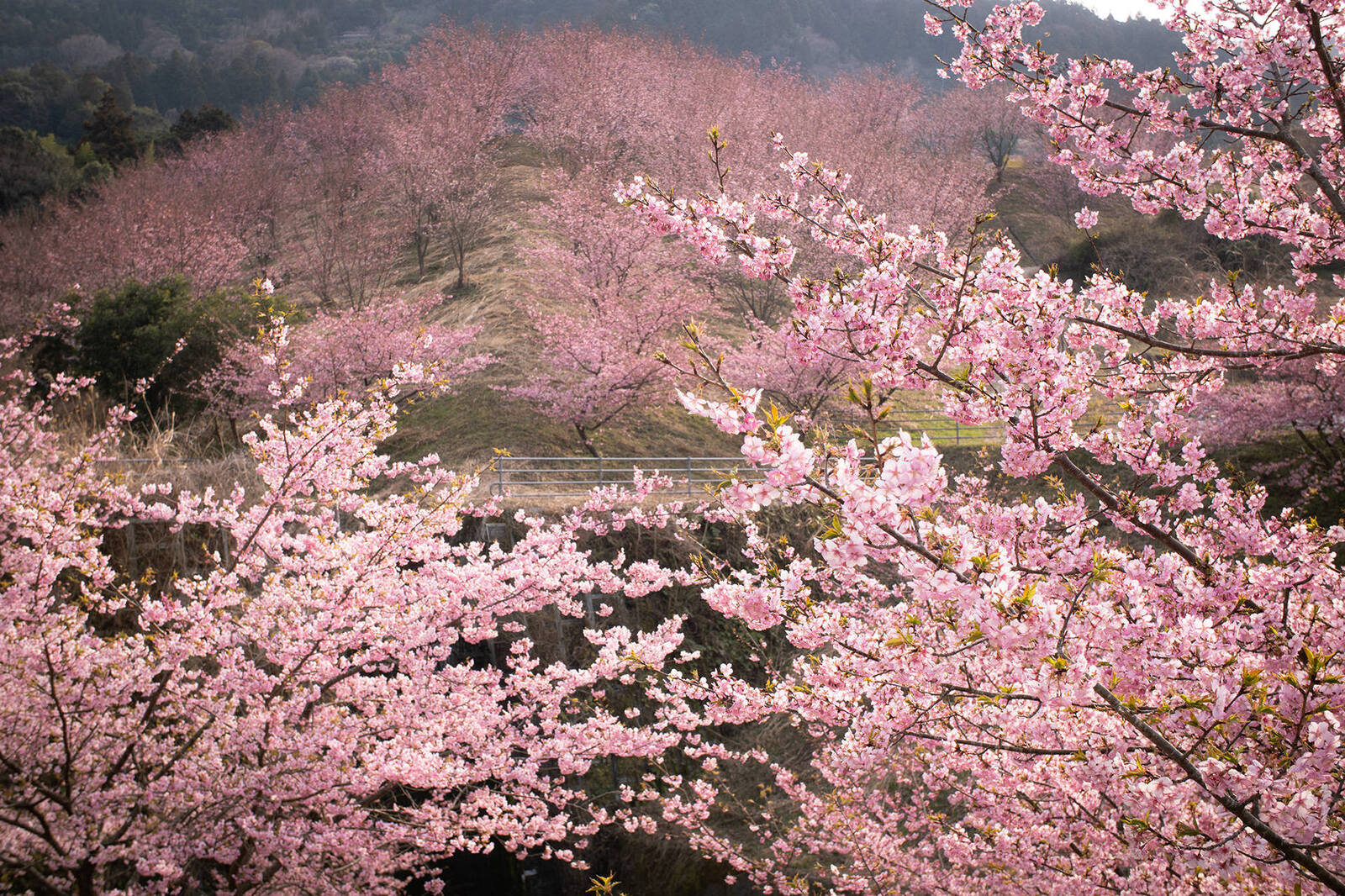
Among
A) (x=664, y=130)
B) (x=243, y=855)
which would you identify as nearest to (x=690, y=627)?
(x=243, y=855)

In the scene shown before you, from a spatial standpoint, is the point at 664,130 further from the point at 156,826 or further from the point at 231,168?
the point at 156,826

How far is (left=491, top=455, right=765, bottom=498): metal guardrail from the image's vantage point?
1227 cm

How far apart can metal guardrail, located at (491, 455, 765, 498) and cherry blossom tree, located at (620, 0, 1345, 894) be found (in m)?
7.75

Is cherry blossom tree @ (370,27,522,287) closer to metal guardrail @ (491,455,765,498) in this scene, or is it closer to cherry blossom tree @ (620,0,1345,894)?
metal guardrail @ (491,455,765,498)

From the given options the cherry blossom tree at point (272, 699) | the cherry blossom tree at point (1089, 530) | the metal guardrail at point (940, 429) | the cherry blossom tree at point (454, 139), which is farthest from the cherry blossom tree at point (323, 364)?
the cherry blossom tree at point (1089, 530)

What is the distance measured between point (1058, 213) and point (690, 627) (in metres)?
26.7

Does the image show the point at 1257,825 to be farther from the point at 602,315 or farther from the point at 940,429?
the point at 940,429

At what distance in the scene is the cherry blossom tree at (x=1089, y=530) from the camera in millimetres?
2240

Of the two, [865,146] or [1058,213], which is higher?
Answer: [865,146]

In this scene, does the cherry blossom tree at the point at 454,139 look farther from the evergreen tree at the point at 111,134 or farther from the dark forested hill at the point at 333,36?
the dark forested hill at the point at 333,36

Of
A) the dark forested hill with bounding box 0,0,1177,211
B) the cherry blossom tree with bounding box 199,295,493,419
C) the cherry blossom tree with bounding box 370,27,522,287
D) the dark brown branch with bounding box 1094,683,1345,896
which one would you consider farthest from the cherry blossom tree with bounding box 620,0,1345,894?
the dark forested hill with bounding box 0,0,1177,211

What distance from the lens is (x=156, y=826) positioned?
15.7ft

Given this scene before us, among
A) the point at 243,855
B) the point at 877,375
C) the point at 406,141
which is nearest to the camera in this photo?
the point at 877,375

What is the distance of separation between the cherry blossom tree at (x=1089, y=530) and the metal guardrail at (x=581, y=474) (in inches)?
305
